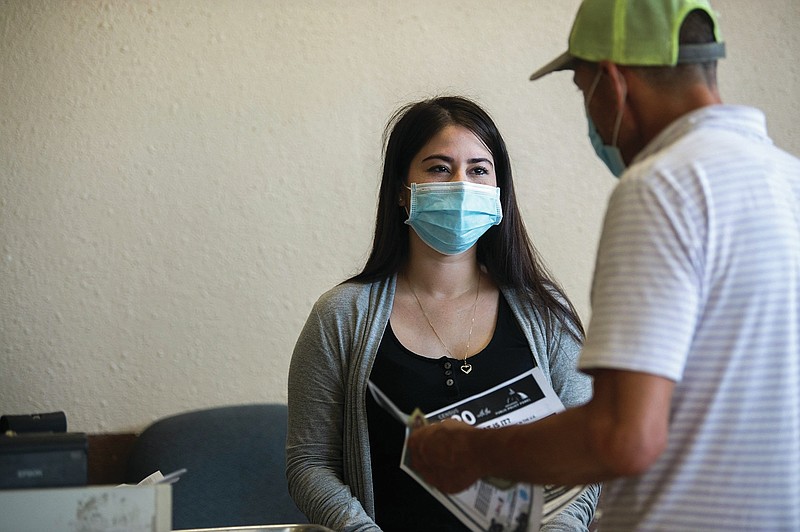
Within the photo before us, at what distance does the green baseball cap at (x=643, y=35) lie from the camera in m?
1.15

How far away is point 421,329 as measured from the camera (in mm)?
2004

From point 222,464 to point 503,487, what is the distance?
154 centimetres

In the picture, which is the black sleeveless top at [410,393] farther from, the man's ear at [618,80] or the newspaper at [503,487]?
the man's ear at [618,80]

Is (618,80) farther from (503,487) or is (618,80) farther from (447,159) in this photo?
(447,159)

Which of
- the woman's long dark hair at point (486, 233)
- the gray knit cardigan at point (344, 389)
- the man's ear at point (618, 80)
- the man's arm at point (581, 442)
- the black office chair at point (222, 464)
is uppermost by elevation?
the man's ear at point (618, 80)

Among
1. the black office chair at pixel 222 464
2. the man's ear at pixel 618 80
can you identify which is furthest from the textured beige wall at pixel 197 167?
the man's ear at pixel 618 80

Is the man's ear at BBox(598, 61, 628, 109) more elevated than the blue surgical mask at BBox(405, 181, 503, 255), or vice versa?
the man's ear at BBox(598, 61, 628, 109)

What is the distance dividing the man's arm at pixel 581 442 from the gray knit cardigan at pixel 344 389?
2.32ft

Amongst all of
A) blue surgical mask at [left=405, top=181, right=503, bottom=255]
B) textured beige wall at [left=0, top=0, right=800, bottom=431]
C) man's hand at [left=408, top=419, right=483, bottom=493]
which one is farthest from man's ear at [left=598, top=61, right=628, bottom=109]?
textured beige wall at [left=0, top=0, right=800, bottom=431]

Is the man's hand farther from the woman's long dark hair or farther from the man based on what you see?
the woman's long dark hair

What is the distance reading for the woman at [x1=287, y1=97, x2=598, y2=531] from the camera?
1891 mm

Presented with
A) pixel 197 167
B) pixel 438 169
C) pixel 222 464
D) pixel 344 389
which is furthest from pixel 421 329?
pixel 197 167

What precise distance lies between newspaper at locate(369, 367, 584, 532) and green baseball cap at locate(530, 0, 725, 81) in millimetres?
557

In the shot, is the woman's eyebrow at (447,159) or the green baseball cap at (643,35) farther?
the woman's eyebrow at (447,159)
